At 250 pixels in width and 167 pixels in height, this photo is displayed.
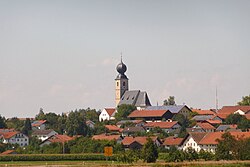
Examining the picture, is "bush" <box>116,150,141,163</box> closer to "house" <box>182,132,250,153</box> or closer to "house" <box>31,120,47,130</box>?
"house" <box>182,132,250,153</box>

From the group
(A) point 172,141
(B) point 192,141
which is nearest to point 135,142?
(A) point 172,141

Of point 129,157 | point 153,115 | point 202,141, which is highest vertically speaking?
point 153,115

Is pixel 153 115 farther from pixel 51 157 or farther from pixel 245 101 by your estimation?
pixel 51 157

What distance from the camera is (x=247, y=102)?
169000 millimetres

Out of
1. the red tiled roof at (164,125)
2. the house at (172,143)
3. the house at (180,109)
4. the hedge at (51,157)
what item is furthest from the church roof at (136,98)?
the hedge at (51,157)

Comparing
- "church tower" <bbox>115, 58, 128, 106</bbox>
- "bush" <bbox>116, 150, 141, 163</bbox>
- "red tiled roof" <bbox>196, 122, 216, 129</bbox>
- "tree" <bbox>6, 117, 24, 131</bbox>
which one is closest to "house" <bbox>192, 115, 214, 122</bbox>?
"red tiled roof" <bbox>196, 122, 216, 129</bbox>

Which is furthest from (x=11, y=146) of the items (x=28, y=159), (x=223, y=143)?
(x=223, y=143)

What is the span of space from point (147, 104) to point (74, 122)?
175 feet

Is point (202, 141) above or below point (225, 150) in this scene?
above

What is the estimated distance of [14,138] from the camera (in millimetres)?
122562

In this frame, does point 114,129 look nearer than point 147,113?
Yes

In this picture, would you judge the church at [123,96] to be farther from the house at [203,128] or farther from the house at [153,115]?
the house at [203,128]

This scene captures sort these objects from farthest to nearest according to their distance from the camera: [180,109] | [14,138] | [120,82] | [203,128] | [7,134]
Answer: [120,82] → [180,109] → [203,128] → [7,134] → [14,138]

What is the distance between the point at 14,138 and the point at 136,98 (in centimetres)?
5578
